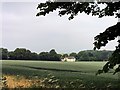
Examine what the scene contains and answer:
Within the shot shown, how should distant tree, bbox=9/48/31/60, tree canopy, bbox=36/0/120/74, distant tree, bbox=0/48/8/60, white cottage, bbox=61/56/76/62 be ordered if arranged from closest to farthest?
tree canopy, bbox=36/0/120/74
distant tree, bbox=0/48/8/60
distant tree, bbox=9/48/31/60
white cottage, bbox=61/56/76/62

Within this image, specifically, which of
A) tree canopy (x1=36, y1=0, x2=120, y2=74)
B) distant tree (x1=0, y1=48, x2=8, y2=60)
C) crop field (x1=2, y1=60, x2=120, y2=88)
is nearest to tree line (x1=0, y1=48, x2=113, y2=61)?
distant tree (x1=0, y1=48, x2=8, y2=60)

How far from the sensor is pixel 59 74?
289 inches

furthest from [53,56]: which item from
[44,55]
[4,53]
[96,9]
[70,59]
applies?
[96,9]

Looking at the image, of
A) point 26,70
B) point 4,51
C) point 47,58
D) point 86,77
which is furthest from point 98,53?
point 4,51

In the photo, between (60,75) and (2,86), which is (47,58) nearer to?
(60,75)

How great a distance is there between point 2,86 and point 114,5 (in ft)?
11.1

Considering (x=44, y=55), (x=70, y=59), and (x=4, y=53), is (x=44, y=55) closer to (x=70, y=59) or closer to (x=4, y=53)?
(x=70, y=59)

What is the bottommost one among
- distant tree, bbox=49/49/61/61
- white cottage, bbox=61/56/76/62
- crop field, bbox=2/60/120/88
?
crop field, bbox=2/60/120/88

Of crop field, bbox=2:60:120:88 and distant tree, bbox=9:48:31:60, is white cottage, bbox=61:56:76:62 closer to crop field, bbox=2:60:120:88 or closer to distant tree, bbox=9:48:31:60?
crop field, bbox=2:60:120:88

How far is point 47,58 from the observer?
7527mm

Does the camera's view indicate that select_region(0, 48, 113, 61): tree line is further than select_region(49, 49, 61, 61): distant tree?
No

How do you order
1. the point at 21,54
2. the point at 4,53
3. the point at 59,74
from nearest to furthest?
the point at 59,74 < the point at 4,53 < the point at 21,54

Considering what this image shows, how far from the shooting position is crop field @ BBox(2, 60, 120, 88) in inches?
280

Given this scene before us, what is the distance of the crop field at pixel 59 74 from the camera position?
711cm
